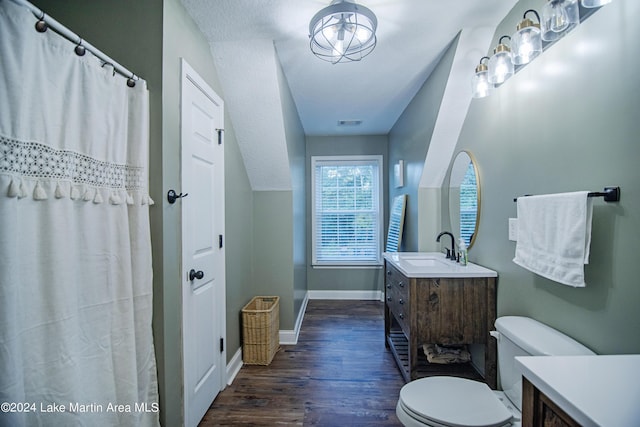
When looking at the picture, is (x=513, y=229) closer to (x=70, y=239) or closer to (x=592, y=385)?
(x=592, y=385)

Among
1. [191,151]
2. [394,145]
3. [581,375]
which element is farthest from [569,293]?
[394,145]

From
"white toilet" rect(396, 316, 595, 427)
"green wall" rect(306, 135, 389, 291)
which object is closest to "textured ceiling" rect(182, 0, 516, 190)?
"green wall" rect(306, 135, 389, 291)

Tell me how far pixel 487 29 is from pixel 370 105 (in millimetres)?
1394

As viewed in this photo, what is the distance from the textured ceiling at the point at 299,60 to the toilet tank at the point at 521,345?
5.70 feet

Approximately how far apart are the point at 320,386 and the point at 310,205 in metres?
2.68

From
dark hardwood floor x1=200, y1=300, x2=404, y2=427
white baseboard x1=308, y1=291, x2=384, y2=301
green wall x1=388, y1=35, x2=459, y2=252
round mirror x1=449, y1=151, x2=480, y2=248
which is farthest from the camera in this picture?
white baseboard x1=308, y1=291, x2=384, y2=301

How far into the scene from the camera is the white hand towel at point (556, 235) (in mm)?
1116

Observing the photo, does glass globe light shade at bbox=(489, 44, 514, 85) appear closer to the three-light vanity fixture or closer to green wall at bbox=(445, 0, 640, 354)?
the three-light vanity fixture

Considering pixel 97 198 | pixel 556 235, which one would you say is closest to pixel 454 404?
pixel 556 235

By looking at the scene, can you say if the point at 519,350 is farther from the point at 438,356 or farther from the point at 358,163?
the point at 358,163

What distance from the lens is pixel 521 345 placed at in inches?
48.1

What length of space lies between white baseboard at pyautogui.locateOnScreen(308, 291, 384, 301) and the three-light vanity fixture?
10.4 ft

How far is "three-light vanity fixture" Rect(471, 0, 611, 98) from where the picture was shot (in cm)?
112

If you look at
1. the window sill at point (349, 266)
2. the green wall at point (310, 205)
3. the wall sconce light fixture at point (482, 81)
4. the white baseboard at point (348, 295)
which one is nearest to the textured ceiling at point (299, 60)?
the wall sconce light fixture at point (482, 81)
